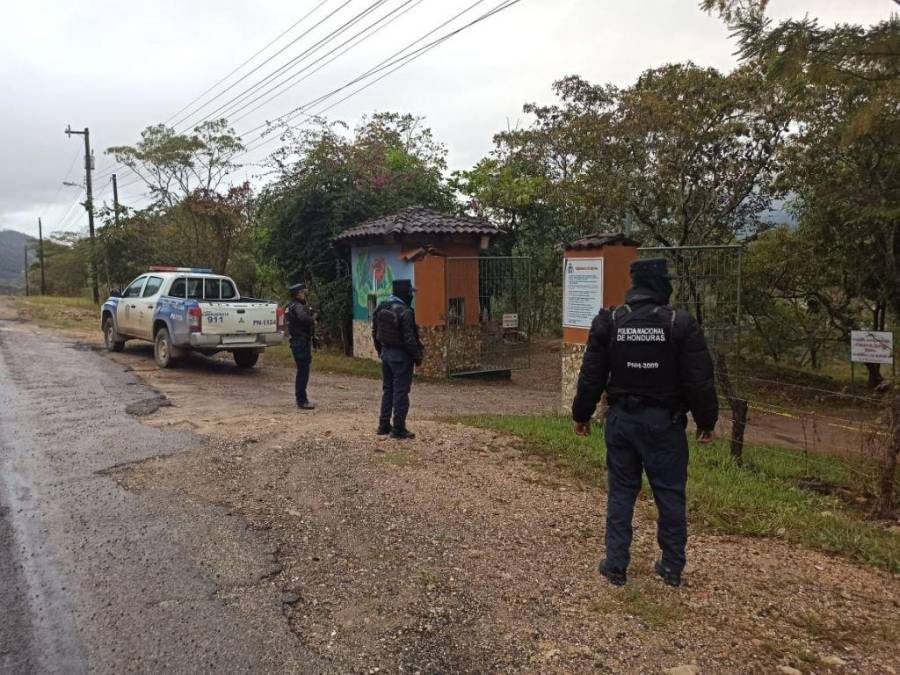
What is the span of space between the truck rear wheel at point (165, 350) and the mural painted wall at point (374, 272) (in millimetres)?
4108

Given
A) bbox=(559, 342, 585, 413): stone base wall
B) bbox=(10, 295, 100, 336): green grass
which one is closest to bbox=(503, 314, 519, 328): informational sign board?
bbox=(559, 342, 585, 413): stone base wall

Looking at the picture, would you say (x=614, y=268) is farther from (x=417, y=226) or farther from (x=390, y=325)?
(x=417, y=226)

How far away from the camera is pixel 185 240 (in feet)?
83.0

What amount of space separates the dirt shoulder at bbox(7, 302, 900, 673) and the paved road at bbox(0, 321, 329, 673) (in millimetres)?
170

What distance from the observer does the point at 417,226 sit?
43.2 ft

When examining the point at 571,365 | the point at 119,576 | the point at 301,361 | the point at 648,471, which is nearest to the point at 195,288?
the point at 301,361

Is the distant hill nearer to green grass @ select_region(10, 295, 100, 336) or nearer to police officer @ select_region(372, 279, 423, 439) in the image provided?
green grass @ select_region(10, 295, 100, 336)

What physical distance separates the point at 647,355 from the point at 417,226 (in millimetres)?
9862

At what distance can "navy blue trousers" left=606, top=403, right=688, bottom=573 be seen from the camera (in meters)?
3.71

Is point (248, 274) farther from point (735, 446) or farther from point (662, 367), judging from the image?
point (662, 367)

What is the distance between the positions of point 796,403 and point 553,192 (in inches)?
281

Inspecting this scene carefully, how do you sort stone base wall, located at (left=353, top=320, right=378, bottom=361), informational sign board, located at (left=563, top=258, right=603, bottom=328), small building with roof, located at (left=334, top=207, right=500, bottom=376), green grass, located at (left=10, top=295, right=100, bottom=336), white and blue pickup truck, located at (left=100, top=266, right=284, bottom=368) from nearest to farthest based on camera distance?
informational sign board, located at (left=563, top=258, right=603, bottom=328), white and blue pickup truck, located at (left=100, top=266, right=284, bottom=368), small building with roof, located at (left=334, top=207, right=500, bottom=376), stone base wall, located at (left=353, top=320, right=378, bottom=361), green grass, located at (left=10, top=295, right=100, bottom=336)

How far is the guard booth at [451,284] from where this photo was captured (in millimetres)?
12688

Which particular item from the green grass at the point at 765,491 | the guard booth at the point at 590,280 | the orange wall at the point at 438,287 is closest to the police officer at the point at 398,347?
the green grass at the point at 765,491
